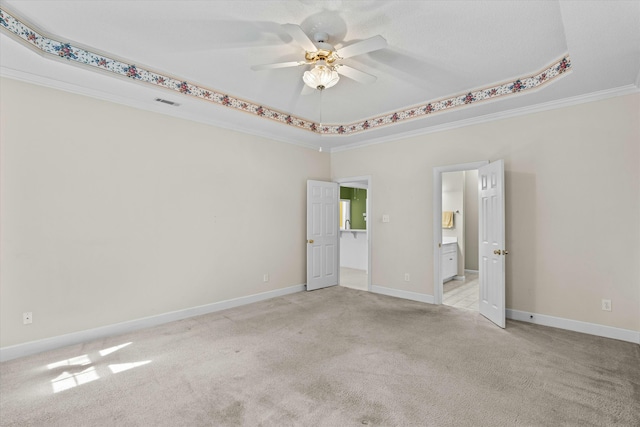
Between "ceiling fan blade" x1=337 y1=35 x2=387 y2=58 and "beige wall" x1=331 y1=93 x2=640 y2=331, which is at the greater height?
"ceiling fan blade" x1=337 y1=35 x2=387 y2=58

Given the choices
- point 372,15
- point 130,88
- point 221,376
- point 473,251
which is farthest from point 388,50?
Answer: point 473,251

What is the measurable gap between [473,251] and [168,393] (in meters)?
7.09

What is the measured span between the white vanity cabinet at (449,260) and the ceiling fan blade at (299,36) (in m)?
4.65

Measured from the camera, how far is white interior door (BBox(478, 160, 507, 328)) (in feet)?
12.3

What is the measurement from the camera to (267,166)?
5102 mm

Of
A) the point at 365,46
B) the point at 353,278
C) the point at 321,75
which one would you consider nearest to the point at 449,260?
the point at 353,278

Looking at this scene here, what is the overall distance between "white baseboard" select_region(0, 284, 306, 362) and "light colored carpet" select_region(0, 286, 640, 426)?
128 millimetres

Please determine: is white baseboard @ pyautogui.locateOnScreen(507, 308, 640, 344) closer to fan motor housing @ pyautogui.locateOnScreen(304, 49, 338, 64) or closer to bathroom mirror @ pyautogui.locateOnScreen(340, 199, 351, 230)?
fan motor housing @ pyautogui.locateOnScreen(304, 49, 338, 64)

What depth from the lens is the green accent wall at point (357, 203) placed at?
1039 cm

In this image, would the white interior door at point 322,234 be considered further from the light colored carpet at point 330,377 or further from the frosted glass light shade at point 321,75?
the frosted glass light shade at point 321,75

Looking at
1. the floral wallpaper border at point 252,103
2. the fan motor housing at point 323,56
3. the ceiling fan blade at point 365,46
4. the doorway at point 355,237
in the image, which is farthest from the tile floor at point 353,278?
the ceiling fan blade at point 365,46

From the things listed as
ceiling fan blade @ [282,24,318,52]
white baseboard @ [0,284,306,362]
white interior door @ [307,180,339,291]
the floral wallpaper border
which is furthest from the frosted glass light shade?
white baseboard @ [0,284,306,362]

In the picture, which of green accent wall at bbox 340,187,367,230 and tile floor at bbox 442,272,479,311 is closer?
tile floor at bbox 442,272,479,311

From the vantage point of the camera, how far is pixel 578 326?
11.8 feet
